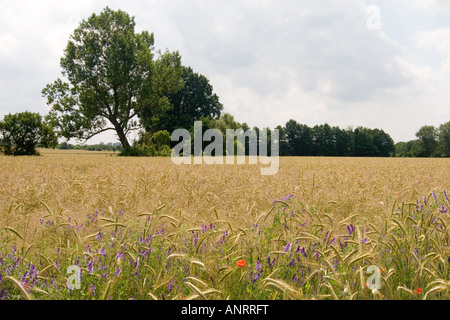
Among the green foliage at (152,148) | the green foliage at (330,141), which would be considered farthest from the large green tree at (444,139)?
the green foliage at (152,148)

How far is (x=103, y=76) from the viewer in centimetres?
3719

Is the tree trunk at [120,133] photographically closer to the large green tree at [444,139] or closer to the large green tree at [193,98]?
the large green tree at [193,98]

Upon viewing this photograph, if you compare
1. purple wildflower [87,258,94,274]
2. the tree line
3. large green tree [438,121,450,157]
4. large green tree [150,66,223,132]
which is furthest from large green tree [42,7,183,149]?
large green tree [438,121,450,157]

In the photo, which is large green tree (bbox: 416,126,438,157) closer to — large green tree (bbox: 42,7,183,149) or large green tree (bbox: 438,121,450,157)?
large green tree (bbox: 438,121,450,157)

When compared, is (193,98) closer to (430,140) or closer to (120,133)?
(120,133)

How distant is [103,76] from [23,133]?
1071cm

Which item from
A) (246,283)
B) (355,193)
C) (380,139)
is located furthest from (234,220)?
(380,139)

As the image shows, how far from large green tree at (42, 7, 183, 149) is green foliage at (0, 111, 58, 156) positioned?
3443 millimetres

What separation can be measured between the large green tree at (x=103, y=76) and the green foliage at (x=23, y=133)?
3.44 metres

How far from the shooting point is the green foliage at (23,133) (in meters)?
30.1

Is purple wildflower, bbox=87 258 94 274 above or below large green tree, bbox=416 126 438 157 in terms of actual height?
below

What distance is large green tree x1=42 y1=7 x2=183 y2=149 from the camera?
118ft
